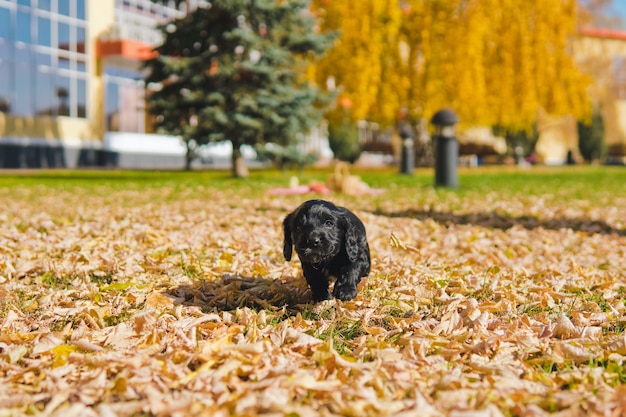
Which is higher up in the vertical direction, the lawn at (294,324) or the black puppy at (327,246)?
the black puppy at (327,246)

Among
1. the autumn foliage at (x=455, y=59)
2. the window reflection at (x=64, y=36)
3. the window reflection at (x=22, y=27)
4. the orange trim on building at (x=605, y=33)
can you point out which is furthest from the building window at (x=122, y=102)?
the orange trim on building at (x=605, y=33)

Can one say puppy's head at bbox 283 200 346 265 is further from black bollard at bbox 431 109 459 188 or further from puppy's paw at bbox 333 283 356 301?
black bollard at bbox 431 109 459 188

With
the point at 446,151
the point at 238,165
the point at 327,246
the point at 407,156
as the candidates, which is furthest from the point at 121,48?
the point at 327,246

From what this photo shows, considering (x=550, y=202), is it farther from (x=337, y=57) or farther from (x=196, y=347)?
(x=337, y=57)

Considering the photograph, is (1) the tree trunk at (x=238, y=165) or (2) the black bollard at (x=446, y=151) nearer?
(2) the black bollard at (x=446, y=151)

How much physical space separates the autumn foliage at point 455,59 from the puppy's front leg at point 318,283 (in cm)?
2014

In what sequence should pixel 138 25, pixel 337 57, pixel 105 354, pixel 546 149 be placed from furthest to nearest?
pixel 546 149 < pixel 138 25 < pixel 337 57 < pixel 105 354

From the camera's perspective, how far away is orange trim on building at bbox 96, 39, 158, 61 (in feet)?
88.4

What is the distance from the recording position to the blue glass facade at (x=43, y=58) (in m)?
23.8

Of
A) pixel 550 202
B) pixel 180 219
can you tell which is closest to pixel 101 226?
pixel 180 219

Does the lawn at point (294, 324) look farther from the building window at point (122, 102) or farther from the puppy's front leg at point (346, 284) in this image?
the building window at point (122, 102)

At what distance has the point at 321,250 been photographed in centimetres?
353

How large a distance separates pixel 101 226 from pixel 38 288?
258cm

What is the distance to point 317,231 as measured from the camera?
354 cm
